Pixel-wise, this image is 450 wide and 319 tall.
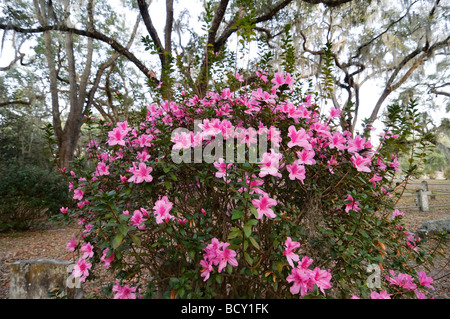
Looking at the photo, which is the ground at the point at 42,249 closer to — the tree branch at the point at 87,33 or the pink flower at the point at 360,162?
the pink flower at the point at 360,162

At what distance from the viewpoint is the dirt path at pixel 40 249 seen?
2.95m

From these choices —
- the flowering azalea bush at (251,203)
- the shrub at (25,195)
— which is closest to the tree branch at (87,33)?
the shrub at (25,195)

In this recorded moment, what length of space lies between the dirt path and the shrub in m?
0.31

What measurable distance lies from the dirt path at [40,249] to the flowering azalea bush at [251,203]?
2.20 meters

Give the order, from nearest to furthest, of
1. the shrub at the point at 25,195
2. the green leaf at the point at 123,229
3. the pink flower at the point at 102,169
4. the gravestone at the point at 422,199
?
the green leaf at the point at 123,229 < the pink flower at the point at 102,169 < the shrub at the point at 25,195 < the gravestone at the point at 422,199

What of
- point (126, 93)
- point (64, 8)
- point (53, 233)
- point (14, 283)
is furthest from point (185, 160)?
point (126, 93)

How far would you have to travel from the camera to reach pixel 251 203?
95 centimetres

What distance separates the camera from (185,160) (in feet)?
3.80

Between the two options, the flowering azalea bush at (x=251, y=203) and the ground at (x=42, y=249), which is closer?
the flowering azalea bush at (x=251, y=203)

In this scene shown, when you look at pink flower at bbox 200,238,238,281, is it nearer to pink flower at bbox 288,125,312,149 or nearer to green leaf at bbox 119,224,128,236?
green leaf at bbox 119,224,128,236

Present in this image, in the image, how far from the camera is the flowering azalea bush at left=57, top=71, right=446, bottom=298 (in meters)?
1.04

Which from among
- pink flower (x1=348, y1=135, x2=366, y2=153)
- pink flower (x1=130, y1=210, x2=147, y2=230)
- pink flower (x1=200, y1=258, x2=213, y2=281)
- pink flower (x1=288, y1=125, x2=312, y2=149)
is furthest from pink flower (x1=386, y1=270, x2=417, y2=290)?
pink flower (x1=130, y1=210, x2=147, y2=230)
